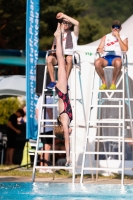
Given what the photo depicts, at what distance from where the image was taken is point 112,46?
42.7ft

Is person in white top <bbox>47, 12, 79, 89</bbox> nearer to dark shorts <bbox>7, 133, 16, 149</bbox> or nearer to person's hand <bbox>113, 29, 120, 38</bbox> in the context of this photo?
person's hand <bbox>113, 29, 120, 38</bbox>

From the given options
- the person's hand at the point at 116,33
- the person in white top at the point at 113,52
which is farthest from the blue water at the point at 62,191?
the person's hand at the point at 116,33

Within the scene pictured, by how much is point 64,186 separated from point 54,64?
2.56 meters

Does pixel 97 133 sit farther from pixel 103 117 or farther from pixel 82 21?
pixel 82 21

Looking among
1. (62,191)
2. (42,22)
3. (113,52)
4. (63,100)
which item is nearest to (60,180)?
(63,100)

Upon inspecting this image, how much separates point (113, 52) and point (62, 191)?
3.51 metres

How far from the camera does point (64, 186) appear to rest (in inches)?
452

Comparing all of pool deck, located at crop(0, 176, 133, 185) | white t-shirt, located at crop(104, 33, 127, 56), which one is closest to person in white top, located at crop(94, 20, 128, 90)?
white t-shirt, located at crop(104, 33, 127, 56)

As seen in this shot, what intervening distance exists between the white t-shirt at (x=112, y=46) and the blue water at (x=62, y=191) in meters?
2.63

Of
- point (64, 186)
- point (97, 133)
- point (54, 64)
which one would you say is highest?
point (54, 64)

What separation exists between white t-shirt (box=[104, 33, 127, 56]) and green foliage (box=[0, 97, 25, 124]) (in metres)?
18.9

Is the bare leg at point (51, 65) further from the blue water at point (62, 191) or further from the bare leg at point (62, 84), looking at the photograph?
the blue water at point (62, 191)

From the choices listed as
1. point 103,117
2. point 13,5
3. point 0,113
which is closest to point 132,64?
point 103,117

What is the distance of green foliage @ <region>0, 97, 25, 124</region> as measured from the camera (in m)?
32.4
